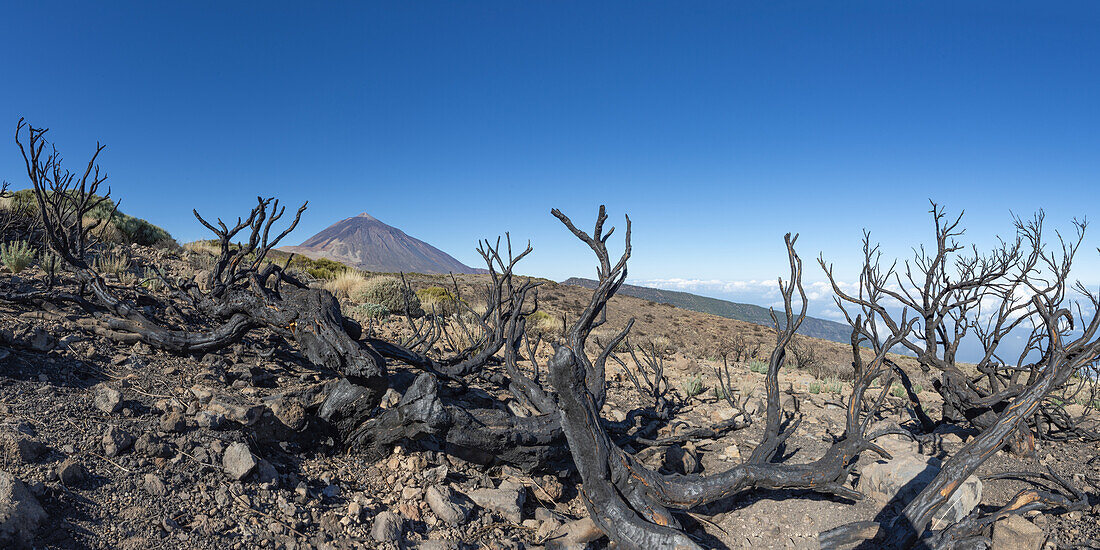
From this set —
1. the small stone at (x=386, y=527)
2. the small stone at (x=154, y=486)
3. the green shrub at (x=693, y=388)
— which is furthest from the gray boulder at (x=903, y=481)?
the small stone at (x=154, y=486)

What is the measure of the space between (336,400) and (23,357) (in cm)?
253

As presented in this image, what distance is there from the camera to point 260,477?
352 cm

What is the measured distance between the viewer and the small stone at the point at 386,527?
3385 millimetres

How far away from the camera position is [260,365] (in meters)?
5.39

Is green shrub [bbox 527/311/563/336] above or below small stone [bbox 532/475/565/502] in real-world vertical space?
above

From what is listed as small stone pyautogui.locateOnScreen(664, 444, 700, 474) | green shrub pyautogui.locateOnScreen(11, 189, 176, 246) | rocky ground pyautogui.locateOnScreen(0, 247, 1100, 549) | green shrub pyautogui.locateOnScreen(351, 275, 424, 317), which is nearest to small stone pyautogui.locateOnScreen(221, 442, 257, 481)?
rocky ground pyautogui.locateOnScreen(0, 247, 1100, 549)

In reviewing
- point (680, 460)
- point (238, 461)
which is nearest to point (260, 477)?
point (238, 461)

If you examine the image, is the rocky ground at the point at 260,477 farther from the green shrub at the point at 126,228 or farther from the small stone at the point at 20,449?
the green shrub at the point at 126,228

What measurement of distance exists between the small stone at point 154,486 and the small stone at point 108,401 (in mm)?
947

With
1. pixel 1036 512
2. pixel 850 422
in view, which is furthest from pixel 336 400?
pixel 1036 512

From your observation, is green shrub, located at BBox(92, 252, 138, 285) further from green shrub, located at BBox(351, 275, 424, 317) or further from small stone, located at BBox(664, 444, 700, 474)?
small stone, located at BBox(664, 444, 700, 474)

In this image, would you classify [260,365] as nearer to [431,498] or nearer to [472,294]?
[431,498]

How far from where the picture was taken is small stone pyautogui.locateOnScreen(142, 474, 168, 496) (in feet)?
9.92

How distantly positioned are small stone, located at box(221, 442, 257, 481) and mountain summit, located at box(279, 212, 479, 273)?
144 m
